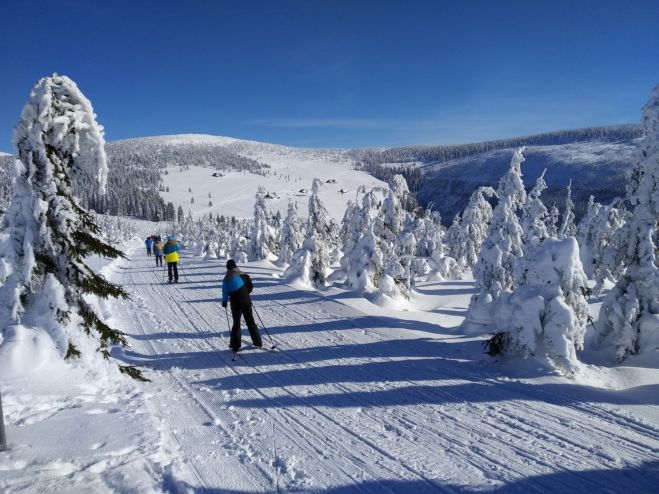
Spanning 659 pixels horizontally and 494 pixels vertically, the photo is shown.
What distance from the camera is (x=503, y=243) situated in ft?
46.1

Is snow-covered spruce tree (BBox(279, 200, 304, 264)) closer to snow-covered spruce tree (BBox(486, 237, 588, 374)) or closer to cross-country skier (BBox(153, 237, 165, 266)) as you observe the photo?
cross-country skier (BBox(153, 237, 165, 266))

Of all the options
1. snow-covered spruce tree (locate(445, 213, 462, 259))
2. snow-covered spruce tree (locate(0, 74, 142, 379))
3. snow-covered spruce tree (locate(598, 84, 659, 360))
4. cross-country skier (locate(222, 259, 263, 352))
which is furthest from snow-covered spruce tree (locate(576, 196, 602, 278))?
snow-covered spruce tree (locate(0, 74, 142, 379))

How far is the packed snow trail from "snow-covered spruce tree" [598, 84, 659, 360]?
3.23 metres

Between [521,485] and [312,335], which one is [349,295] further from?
[521,485]

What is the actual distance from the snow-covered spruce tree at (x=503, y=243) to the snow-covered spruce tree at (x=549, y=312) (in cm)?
664

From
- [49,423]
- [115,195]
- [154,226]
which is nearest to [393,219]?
[49,423]

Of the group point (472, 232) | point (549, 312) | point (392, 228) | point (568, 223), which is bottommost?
point (568, 223)

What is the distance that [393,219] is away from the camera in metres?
16.6

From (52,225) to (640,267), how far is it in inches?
445

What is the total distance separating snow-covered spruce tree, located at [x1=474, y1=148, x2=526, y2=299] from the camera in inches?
538

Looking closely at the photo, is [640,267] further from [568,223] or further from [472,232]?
[568,223]

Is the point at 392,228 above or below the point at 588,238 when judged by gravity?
above

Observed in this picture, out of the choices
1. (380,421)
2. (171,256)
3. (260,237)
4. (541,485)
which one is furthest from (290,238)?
(541,485)

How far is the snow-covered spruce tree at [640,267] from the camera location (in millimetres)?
Result: 7996
